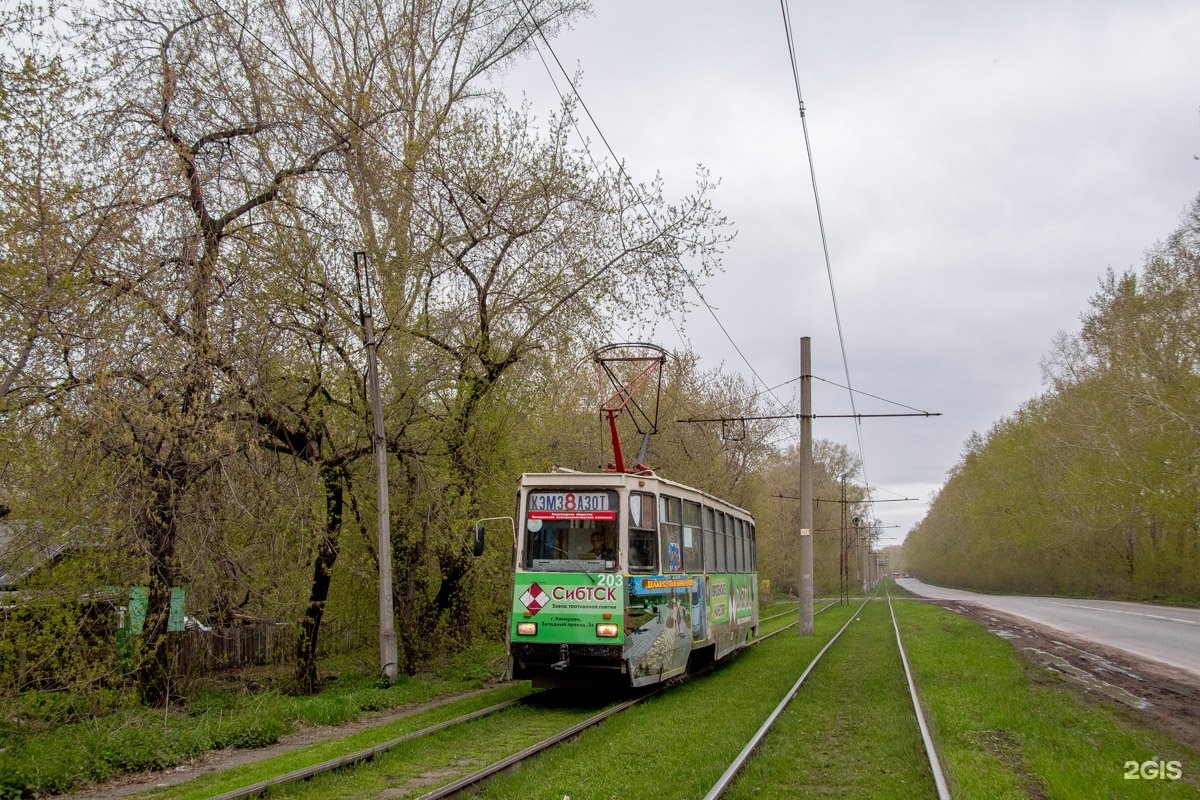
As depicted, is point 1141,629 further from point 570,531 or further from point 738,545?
point 570,531

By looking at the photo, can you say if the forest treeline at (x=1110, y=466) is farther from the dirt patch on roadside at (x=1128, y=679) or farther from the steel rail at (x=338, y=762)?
the steel rail at (x=338, y=762)

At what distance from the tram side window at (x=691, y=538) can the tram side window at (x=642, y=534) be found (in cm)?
157

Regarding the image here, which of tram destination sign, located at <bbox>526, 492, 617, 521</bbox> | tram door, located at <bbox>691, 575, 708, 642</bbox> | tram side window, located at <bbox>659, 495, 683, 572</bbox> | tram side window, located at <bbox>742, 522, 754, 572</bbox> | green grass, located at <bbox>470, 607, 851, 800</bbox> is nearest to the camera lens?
green grass, located at <bbox>470, 607, 851, 800</bbox>

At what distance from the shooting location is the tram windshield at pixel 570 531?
12055 mm

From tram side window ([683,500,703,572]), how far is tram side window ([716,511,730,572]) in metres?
1.58

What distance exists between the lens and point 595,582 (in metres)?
11.8

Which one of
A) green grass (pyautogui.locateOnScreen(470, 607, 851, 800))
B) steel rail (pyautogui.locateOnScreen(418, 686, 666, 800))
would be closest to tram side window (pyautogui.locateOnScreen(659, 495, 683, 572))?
green grass (pyautogui.locateOnScreen(470, 607, 851, 800))

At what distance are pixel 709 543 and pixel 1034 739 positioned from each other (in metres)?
7.10

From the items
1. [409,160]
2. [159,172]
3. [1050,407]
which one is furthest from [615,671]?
[1050,407]

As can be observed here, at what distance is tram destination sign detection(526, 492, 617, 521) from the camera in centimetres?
1216

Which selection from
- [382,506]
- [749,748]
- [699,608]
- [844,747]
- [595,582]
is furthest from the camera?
[699,608]

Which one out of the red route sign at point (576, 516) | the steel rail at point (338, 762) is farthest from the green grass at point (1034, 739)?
the steel rail at point (338, 762)

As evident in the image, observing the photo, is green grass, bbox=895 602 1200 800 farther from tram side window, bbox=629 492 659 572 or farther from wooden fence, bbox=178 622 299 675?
wooden fence, bbox=178 622 299 675

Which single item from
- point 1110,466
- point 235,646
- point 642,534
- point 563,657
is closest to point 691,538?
point 642,534
